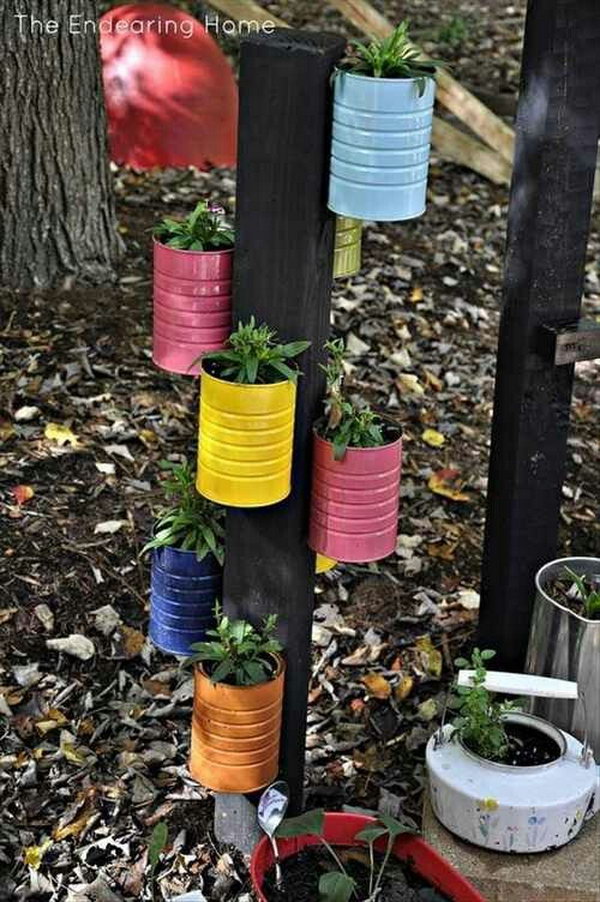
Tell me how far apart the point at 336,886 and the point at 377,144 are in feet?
4.67

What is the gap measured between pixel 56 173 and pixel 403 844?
2.98m

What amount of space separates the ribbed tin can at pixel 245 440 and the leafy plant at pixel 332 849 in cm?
66

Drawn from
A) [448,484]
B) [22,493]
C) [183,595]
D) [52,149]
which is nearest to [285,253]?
[183,595]

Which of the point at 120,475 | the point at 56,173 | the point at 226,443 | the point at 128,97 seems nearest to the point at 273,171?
the point at 226,443

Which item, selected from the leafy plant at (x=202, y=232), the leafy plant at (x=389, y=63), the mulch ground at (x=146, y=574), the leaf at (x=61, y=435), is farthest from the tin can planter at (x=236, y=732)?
the leaf at (x=61, y=435)

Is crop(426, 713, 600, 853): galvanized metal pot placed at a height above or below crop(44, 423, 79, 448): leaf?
below

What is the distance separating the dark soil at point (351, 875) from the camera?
9.89ft

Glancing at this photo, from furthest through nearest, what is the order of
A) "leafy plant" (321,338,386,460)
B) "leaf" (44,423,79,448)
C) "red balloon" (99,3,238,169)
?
"red balloon" (99,3,238,169) → "leaf" (44,423,79,448) → "leafy plant" (321,338,386,460)

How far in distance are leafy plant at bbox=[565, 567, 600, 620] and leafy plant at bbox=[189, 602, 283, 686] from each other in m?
0.84

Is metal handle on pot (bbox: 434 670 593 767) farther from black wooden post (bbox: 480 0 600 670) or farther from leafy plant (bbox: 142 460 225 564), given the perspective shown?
leafy plant (bbox: 142 460 225 564)

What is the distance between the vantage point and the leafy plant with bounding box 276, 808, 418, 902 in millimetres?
2838

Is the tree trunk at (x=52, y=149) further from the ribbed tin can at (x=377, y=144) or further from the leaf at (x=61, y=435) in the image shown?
the ribbed tin can at (x=377, y=144)

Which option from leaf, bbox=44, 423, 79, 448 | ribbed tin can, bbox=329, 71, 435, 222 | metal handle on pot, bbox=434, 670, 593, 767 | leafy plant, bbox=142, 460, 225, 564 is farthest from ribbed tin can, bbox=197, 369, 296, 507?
leaf, bbox=44, 423, 79, 448

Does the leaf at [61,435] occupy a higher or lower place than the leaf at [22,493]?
higher
